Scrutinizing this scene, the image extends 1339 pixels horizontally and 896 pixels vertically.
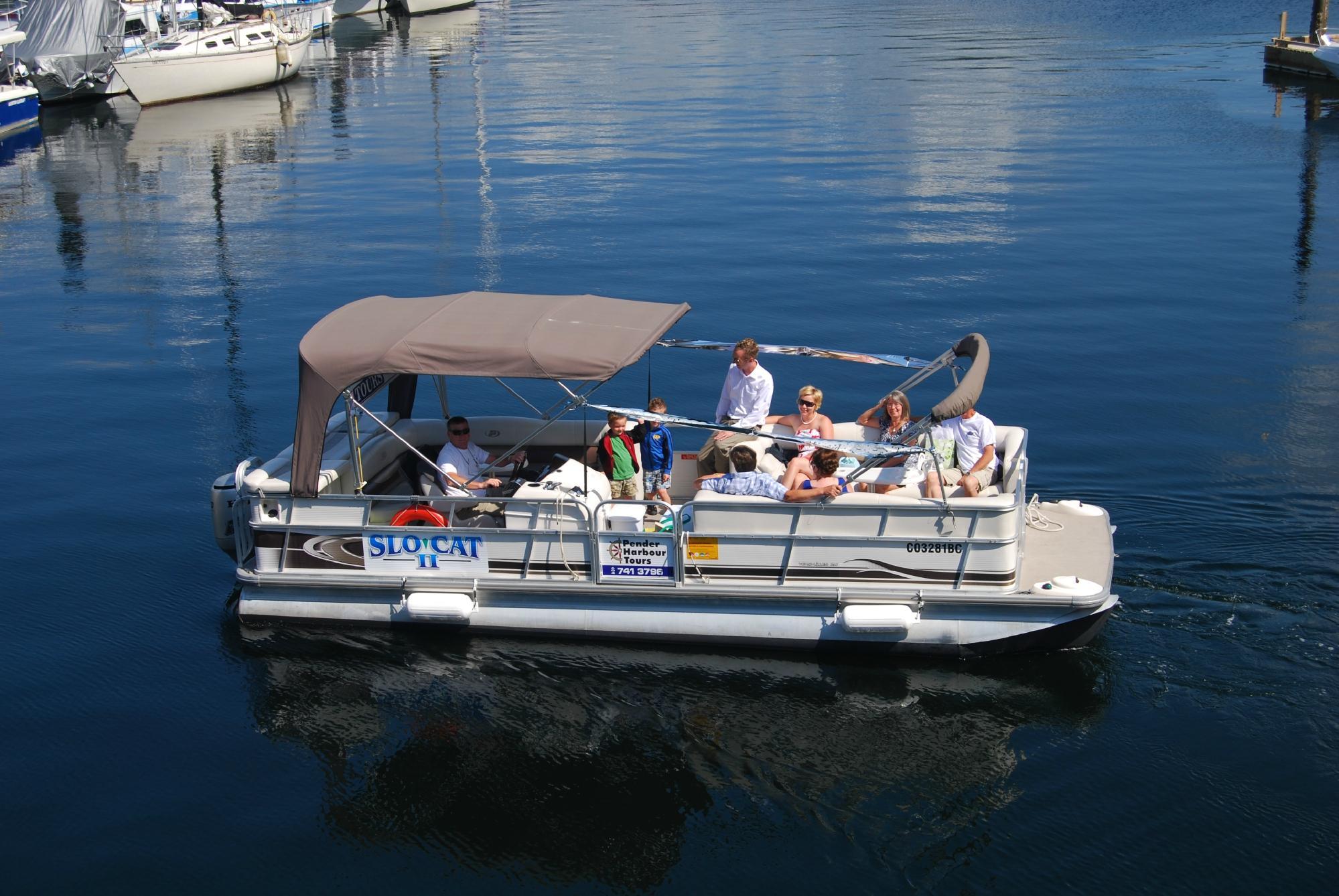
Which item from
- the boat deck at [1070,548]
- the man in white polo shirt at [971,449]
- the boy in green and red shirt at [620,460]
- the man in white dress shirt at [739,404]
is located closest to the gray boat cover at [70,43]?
the man in white dress shirt at [739,404]

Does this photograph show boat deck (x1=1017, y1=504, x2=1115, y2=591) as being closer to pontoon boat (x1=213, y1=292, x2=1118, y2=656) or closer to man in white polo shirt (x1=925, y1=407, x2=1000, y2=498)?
pontoon boat (x1=213, y1=292, x2=1118, y2=656)

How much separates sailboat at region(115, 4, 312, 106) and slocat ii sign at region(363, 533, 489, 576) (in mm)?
42513

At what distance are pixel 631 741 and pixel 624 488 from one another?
2.65m

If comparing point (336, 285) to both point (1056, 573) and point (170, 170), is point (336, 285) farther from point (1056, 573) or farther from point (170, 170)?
point (1056, 573)

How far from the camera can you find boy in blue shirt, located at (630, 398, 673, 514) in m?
12.5

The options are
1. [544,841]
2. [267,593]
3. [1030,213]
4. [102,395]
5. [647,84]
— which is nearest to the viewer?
[544,841]

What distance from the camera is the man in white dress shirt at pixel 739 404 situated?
41.9 feet

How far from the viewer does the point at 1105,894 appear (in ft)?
29.6

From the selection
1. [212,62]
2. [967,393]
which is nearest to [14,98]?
[212,62]

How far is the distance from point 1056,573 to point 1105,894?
11.1 feet

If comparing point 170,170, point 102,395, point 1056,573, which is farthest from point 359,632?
point 170,170

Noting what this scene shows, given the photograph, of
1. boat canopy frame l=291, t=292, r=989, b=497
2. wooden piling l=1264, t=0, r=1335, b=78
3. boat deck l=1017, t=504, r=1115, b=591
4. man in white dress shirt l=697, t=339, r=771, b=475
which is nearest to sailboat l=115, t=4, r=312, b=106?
wooden piling l=1264, t=0, r=1335, b=78

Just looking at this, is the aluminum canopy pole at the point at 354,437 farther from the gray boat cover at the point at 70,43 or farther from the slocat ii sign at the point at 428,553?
the gray boat cover at the point at 70,43

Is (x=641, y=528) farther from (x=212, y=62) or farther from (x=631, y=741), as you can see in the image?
(x=212, y=62)
